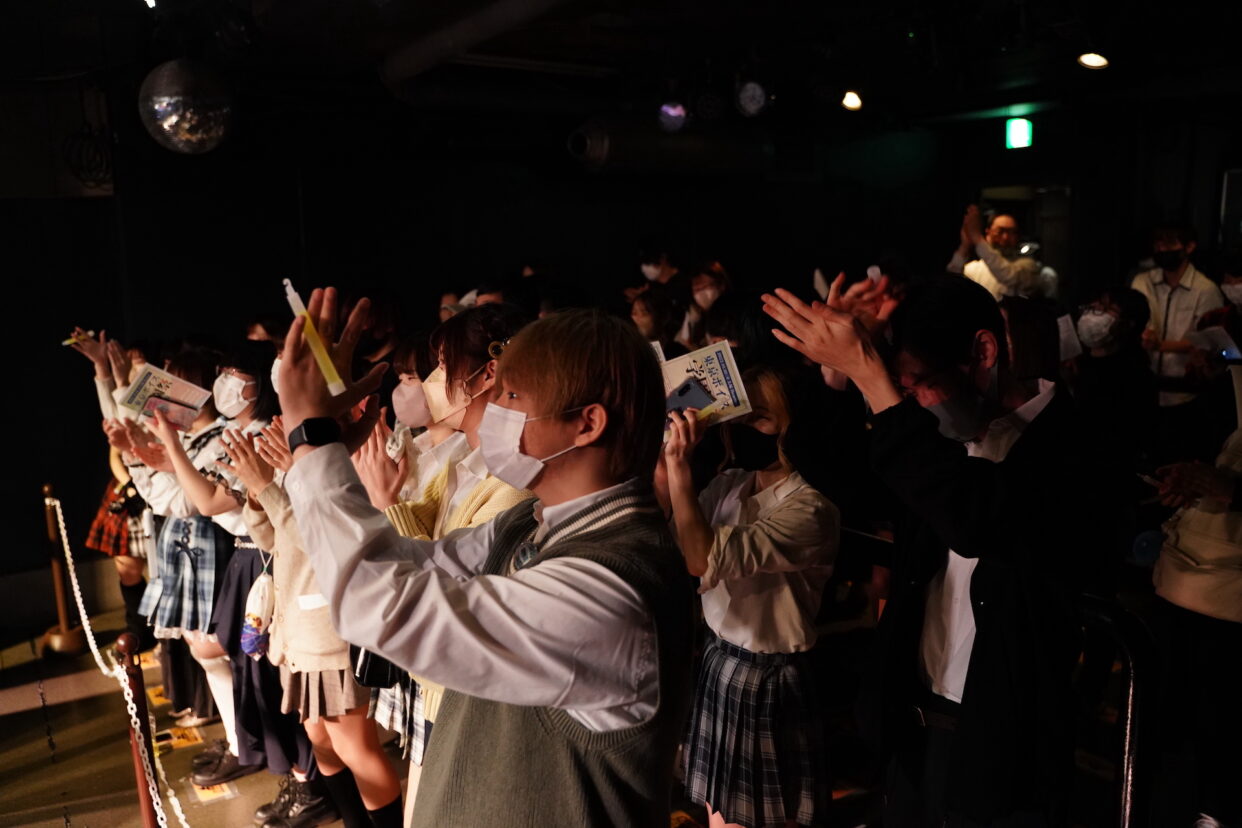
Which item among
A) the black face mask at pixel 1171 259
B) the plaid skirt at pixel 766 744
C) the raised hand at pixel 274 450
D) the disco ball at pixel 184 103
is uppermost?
the disco ball at pixel 184 103

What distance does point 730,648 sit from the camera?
2625 millimetres

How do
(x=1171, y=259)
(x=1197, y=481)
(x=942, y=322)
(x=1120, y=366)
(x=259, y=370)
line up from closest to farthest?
(x=942, y=322)
(x=1197, y=481)
(x=259, y=370)
(x=1120, y=366)
(x=1171, y=259)

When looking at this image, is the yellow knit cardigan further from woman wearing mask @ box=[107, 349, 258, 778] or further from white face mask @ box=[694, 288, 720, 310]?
white face mask @ box=[694, 288, 720, 310]

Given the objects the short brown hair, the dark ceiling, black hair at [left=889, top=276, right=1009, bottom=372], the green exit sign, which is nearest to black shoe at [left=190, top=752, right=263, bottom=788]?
the short brown hair

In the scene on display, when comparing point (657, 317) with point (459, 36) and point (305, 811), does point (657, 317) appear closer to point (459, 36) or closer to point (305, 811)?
point (459, 36)

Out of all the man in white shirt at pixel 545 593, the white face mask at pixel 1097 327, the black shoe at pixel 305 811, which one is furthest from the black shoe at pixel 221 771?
the white face mask at pixel 1097 327

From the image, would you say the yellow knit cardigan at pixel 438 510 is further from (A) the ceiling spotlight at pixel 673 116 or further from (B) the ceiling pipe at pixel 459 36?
(A) the ceiling spotlight at pixel 673 116

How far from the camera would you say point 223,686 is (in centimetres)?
384

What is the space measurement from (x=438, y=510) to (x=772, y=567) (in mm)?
893

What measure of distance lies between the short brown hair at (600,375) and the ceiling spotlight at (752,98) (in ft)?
20.8

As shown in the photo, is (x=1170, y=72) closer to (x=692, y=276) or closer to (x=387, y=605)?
(x=692, y=276)

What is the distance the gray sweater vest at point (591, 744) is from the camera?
1.29m

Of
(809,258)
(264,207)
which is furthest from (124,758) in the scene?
(809,258)

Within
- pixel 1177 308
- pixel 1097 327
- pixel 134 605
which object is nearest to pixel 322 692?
pixel 134 605
